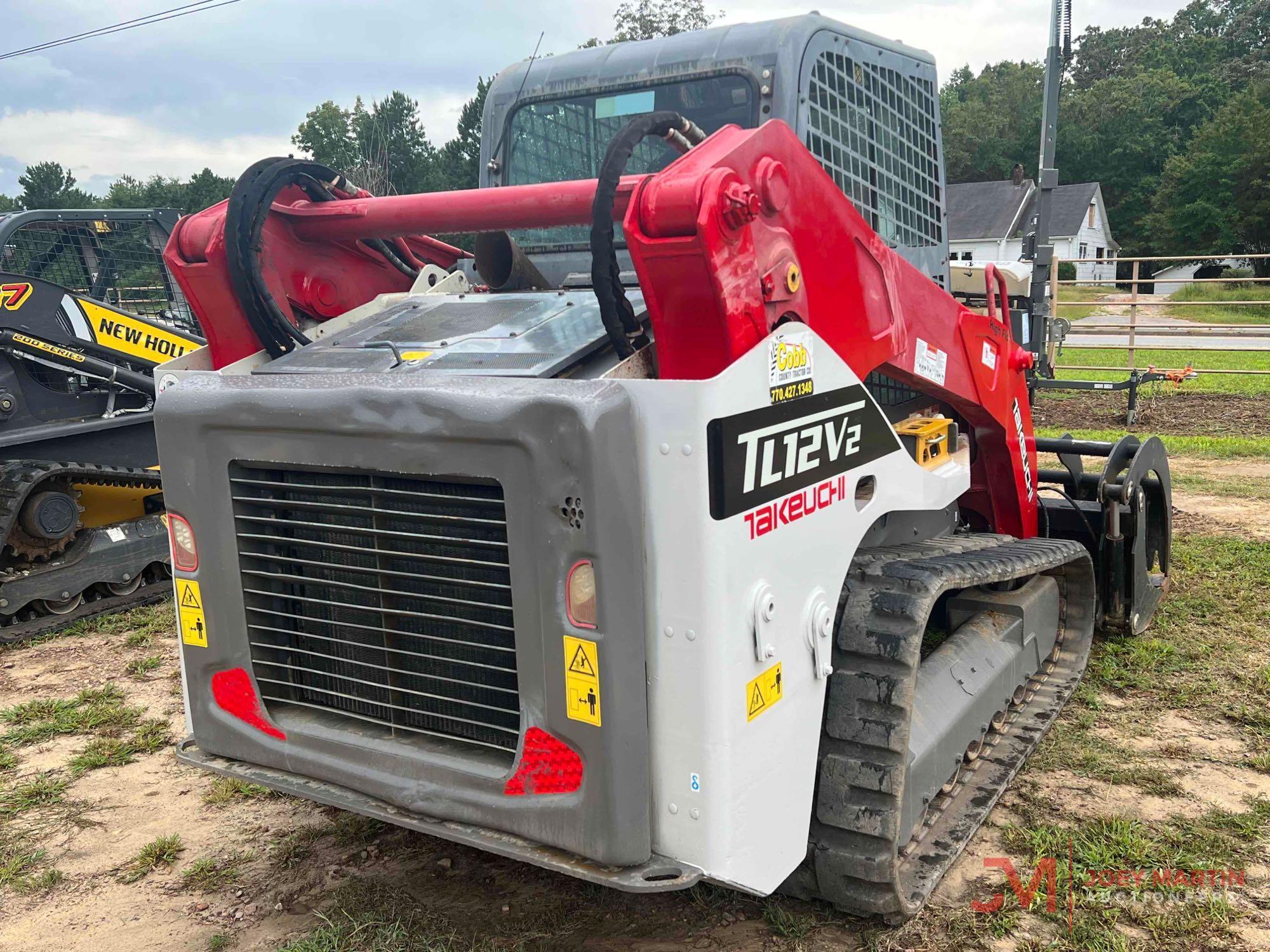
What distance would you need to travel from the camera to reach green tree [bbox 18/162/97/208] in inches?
2367

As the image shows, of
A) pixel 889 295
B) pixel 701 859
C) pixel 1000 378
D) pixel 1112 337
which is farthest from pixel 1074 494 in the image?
pixel 1112 337

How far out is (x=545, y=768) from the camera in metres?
2.49

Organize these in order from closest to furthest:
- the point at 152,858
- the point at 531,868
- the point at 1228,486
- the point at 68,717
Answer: the point at 531,868, the point at 152,858, the point at 68,717, the point at 1228,486

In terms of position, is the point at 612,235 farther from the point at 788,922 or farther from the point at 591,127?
the point at 788,922

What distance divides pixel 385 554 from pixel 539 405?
64 centimetres

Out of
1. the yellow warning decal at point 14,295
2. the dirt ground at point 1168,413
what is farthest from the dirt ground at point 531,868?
the dirt ground at point 1168,413

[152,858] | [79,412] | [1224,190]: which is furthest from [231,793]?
[1224,190]

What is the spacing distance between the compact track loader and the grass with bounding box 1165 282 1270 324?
27450mm

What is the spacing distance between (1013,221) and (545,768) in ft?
174

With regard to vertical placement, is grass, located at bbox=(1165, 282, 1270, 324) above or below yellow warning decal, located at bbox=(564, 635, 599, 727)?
below

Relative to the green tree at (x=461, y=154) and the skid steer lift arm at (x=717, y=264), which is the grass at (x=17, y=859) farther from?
the green tree at (x=461, y=154)

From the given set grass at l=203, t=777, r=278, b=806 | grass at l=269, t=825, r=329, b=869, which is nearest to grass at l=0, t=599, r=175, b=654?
grass at l=203, t=777, r=278, b=806

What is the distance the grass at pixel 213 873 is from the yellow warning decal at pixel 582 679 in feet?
5.65

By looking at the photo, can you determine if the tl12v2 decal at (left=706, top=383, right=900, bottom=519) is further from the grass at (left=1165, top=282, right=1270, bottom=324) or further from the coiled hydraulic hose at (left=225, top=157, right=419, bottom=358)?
the grass at (left=1165, top=282, right=1270, bottom=324)
